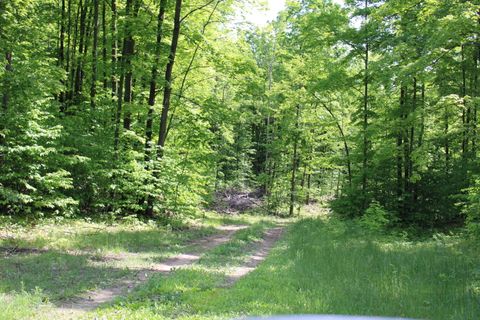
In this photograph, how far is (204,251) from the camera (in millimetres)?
12672

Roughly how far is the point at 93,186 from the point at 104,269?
743cm

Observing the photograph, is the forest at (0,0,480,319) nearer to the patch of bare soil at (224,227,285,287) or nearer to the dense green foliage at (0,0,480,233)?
the dense green foliage at (0,0,480,233)

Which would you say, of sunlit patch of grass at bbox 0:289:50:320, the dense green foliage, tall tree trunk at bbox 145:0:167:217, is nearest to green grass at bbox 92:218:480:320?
sunlit patch of grass at bbox 0:289:50:320

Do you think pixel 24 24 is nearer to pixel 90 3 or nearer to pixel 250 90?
pixel 90 3

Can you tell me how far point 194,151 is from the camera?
18.6m

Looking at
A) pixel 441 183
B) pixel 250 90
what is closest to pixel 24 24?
pixel 250 90

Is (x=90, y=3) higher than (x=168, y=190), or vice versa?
(x=90, y=3)

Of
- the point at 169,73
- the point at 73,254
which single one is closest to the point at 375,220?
the point at 169,73

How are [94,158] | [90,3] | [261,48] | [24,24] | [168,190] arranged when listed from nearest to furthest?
[24,24] < [94,158] < [168,190] < [90,3] < [261,48]

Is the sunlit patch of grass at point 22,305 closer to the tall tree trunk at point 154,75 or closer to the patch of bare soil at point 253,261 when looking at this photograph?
the patch of bare soil at point 253,261

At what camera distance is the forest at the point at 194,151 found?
8.28 metres

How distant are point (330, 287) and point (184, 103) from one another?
12.7m

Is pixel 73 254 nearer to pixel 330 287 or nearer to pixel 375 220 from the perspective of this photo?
pixel 330 287

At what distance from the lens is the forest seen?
27.2 feet
